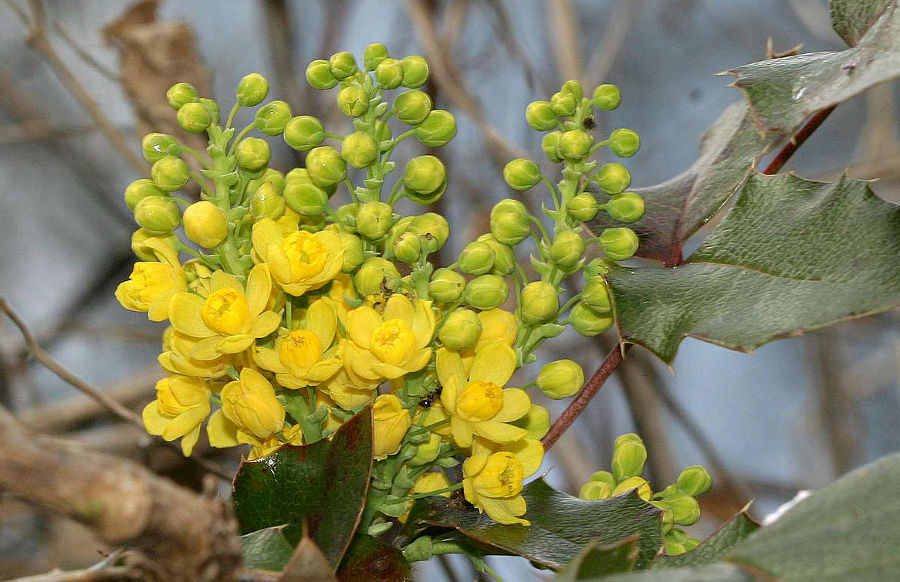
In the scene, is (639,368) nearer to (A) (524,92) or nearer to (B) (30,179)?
(A) (524,92)

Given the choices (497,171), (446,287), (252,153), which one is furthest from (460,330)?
(497,171)

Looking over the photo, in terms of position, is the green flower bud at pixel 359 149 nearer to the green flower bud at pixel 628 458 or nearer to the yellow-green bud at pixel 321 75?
the yellow-green bud at pixel 321 75

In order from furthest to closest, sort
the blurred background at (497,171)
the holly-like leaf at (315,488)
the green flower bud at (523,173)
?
the blurred background at (497,171), the green flower bud at (523,173), the holly-like leaf at (315,488)

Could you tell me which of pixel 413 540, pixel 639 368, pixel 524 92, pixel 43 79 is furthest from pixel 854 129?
pixel 413 540

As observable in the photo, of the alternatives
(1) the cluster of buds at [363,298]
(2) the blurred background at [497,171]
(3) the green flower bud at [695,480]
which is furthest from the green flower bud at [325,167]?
(2) the blurred background at [497,171]

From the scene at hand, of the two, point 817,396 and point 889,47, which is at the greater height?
point 889,47

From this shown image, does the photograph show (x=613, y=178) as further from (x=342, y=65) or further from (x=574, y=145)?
(x=342, y=65)

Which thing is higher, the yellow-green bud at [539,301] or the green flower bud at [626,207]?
the green flower bud at [626,207]
